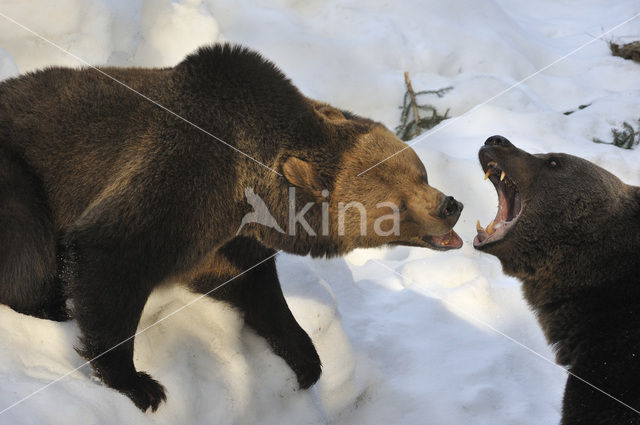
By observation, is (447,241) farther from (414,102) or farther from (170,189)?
(414,102)

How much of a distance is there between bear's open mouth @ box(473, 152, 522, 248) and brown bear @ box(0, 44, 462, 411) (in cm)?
19

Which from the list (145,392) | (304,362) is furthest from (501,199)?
(145,392)

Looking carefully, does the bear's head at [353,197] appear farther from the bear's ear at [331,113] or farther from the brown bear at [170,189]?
the bear's ear at [331,113]

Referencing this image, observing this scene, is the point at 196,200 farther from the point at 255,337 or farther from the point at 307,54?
the point at 307,54

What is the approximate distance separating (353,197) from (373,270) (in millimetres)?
2112

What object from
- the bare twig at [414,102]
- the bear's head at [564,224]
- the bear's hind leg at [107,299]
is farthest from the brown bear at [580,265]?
the bare twig at [414,102]

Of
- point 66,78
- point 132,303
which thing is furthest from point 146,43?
point 132,303

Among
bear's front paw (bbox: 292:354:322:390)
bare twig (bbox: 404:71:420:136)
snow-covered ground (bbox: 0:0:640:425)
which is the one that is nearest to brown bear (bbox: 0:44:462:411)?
snow-covered ground (bbox: 0:0:640:425)

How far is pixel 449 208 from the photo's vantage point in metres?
3.95

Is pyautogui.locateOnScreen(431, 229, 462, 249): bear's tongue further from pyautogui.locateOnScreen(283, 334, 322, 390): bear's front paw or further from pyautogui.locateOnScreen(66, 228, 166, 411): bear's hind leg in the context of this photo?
pyautogui.locateOnScreen(66, 228, 166, 411): bear's hind leg

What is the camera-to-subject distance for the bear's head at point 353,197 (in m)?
3.95

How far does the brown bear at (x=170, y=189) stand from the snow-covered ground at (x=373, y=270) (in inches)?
11.7

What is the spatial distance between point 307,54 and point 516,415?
5292mm

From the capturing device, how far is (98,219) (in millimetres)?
Answer: 3506
